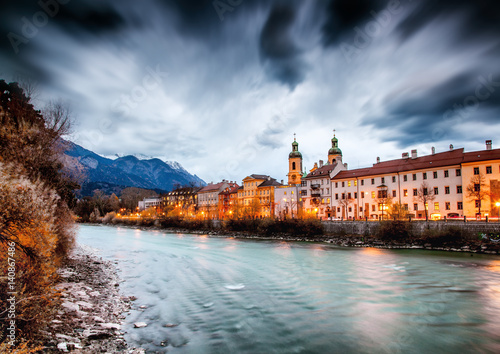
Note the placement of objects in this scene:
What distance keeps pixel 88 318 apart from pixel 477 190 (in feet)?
166

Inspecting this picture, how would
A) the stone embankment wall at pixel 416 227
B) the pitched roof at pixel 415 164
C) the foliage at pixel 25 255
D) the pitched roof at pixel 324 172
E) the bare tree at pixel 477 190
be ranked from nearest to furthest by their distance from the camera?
the foliage at pixel 25 255
the stone embankment wall at pixel 416 227
the bare tree at pixel 477 190
the pitched roof at pixel 415 164
the pitched roof at pixel 324 172

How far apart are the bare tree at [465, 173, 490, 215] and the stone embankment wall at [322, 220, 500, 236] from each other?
971 cm

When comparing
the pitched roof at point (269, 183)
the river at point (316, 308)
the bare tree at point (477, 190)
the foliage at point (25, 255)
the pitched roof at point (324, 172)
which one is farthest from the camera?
the pitched roof at point (269, 183)

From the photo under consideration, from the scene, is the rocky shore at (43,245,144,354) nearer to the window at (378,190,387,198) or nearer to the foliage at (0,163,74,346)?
the foliage at (0,163,74,346)

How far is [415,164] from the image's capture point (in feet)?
180

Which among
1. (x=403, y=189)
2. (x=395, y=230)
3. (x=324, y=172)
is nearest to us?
(x=395, y=230)

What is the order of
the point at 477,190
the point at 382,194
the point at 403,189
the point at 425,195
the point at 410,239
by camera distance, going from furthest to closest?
the point at 382,194 < the point at 403,189 < the point at 425,195 < the point at 477,190 < the point at 410,239

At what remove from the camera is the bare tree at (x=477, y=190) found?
134ft

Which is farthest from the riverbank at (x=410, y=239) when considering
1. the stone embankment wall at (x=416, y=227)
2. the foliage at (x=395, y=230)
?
the stone embankment wall at (x=416, y=227)

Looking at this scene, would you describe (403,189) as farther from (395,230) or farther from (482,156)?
(395,230)

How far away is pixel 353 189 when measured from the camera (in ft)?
208

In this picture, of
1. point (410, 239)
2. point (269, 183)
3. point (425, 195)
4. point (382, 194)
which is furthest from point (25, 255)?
point (269, 183)

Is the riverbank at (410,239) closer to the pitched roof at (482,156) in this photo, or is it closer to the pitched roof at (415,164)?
the pitched roof at (482,156)

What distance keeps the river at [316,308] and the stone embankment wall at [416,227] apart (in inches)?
424
